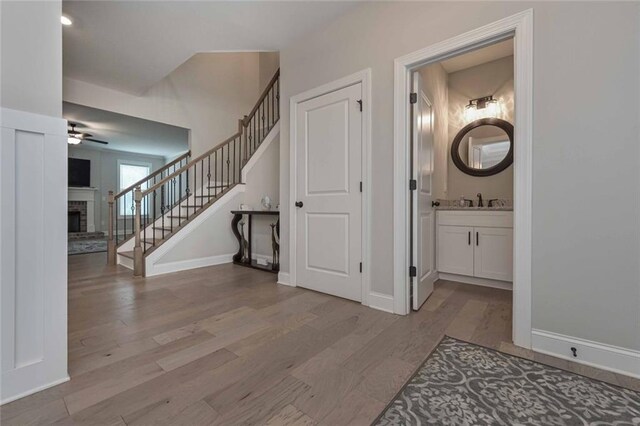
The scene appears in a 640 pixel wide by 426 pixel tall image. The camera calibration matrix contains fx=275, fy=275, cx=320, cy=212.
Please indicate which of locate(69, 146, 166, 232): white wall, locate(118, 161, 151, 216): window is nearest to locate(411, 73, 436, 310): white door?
locate(118, 161, 151, 216): window

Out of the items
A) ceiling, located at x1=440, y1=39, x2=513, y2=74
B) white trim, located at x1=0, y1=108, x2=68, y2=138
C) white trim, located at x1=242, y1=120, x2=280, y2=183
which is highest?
ceiling, located at x1=440, y1=39, x2=513, y2=74

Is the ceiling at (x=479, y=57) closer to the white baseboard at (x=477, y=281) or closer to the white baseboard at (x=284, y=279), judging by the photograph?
the white baseboard at (x=477, y=281)

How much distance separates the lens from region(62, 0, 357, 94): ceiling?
8.06 ft

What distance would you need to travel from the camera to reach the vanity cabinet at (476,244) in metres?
2.87

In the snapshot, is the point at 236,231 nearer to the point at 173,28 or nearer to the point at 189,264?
the point at 189,264

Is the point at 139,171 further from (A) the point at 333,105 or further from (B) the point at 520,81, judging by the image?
(B) the point at 520,81

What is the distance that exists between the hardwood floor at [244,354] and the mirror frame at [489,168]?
4.91 ft

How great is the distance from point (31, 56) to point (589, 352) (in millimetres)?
3111

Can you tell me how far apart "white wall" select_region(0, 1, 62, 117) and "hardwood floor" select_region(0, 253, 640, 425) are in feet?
4.26

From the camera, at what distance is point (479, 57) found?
11.0 feet

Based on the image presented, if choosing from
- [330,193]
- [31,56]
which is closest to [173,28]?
[31,56]

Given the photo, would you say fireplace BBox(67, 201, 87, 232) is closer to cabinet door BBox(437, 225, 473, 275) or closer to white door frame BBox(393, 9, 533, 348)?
cabinet door BBox(437, 225, 473, 275)

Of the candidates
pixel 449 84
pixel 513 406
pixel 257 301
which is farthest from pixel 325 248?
pixel 449 84

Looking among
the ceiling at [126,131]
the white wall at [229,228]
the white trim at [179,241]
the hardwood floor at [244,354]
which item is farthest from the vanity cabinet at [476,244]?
the ceiling at [126,131]
